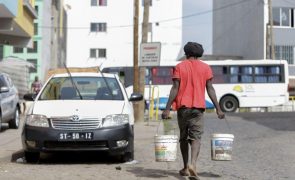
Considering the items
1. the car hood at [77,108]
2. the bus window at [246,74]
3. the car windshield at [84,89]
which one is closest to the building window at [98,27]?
the bus window at [246,74]

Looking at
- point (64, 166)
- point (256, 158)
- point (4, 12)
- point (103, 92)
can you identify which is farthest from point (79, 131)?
point (4, 12)

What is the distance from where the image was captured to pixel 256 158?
11.3 metres

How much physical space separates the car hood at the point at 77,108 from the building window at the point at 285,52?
36.9m

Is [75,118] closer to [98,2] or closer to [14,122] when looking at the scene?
[14,122]

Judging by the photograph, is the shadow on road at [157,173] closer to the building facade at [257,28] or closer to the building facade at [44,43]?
the building facade at [257,28]

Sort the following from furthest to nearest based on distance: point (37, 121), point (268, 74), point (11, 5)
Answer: point (268, 74)
point (11, 5)
point (37, 121)

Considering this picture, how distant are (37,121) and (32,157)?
2.32ft

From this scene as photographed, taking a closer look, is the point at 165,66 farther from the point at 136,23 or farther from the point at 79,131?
the point at 79,131

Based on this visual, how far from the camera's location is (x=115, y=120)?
33.9 feet

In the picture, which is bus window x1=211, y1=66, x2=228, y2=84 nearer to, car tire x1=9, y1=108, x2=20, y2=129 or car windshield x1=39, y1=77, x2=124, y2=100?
car tire x1=9, y1=108, x2=20, y2=129

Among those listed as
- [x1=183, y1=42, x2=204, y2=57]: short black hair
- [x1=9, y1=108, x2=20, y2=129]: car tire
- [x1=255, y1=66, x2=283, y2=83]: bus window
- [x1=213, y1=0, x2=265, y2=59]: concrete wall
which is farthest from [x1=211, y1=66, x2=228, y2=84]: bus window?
Answer: [x1=183, y1=42, x2=204, y2=57]: short black hair

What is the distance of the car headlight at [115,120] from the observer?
33.6ft

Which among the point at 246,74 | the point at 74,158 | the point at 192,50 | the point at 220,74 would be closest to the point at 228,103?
the point at 220,74

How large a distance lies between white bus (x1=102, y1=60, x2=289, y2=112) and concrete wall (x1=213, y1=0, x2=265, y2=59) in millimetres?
11615
